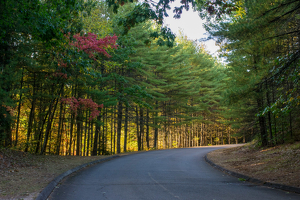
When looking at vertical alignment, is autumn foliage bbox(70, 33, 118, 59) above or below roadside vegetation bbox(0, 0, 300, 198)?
above

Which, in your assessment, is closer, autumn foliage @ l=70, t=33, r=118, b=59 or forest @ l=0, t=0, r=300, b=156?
forest @ l=0, t=0, r=300, b=156

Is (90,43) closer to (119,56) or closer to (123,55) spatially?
(119,56)

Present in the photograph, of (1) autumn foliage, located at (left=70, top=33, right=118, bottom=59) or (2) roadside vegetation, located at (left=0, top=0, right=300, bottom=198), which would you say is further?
(1) autumn foliage, located at (left=70, top=33, right=118, bottom=59)

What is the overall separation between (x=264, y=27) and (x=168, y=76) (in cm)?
2212

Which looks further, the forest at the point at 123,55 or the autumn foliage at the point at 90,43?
the autumn foliage at the point at 90,43

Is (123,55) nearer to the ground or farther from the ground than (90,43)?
farther from the ground

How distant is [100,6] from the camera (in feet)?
72.1

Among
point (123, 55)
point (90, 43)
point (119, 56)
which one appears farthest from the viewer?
point (123, 55)

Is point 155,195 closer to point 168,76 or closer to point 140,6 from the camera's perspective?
point 140,6

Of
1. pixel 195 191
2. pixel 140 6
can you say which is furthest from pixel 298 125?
pixel 140 6

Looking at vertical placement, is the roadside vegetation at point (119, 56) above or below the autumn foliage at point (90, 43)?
below

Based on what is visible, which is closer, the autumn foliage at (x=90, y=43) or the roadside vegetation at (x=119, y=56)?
the roadside vegetation at (x=119, y=56)

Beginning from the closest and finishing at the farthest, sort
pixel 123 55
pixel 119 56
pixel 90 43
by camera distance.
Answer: pixel 90 43
pixel 119 56
pixel 123 55

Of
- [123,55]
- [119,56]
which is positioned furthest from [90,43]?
[123,55]
